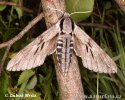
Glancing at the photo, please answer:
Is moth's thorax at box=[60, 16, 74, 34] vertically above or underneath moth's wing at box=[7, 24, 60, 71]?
above

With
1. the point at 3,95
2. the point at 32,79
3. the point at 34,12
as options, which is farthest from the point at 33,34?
the point at 3,95

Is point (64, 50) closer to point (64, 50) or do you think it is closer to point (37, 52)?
point (64, 50)

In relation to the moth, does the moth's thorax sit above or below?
above

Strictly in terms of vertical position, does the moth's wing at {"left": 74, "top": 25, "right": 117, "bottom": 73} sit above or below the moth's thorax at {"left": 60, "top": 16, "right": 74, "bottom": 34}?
below

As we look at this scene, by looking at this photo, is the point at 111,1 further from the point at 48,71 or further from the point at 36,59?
the point at 36,59

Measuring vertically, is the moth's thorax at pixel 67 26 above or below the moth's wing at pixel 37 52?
above

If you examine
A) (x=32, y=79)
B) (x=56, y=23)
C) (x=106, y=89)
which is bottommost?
(x=106, y=89)
